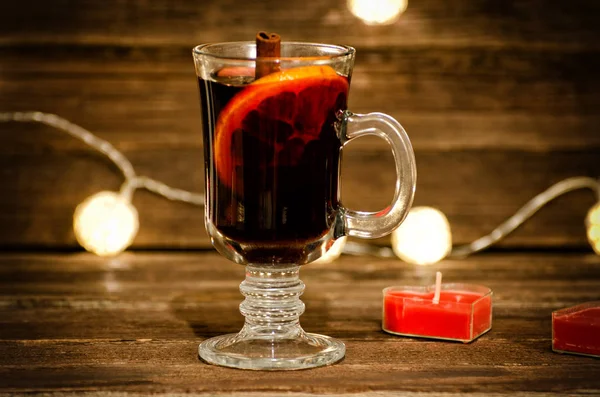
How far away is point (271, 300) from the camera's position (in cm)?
96

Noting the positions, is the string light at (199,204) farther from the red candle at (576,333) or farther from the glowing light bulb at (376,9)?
the red candle at (576,333)

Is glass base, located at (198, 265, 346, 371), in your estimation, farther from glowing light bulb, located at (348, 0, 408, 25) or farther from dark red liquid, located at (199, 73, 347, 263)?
glowing light bulb, located at (348, 0, 408, 25)

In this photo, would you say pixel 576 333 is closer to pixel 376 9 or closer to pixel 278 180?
pixel 278 180

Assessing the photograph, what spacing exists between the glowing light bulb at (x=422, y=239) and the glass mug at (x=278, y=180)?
578 mm

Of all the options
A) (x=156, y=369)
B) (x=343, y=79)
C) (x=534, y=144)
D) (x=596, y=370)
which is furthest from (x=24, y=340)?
(x=534, y=144)

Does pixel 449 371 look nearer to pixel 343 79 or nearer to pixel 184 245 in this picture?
pixel 343 79

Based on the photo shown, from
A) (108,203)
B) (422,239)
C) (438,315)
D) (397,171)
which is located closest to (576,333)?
(438,315)

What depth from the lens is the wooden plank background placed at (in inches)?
63.4

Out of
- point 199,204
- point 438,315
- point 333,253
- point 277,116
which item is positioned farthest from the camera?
point 199,204

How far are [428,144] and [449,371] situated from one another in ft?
2.58

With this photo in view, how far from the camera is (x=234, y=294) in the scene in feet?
4.13

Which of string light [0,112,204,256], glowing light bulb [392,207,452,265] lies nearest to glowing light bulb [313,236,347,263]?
glowing light bulb [392,207,452,265]

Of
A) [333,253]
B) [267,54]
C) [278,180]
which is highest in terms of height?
[267,54]

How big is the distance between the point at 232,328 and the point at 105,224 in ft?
1.85
